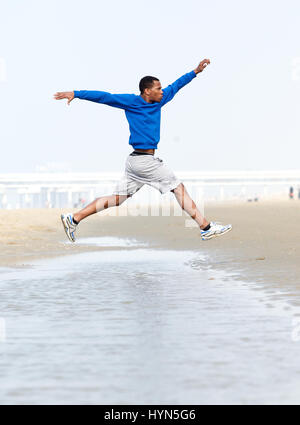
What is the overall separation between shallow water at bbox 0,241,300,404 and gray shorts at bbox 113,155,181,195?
1.12 m

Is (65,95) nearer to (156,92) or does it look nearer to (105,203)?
(156,92)

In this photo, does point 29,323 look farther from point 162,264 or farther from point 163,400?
point 162,264

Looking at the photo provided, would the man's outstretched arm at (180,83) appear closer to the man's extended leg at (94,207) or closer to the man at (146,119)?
the man at (146,119)

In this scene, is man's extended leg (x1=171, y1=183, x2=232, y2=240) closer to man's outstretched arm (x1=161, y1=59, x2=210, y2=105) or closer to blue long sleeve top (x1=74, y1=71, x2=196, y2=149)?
blue long sleeve top (x1=74, y1=71, x2=196, y2=149)

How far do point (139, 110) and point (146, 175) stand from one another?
73 cm

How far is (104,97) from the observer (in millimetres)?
8891

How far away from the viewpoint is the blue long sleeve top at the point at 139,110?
8.90m

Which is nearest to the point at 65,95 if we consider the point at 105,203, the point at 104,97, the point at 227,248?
the point at 104,97

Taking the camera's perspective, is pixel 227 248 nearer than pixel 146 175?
No

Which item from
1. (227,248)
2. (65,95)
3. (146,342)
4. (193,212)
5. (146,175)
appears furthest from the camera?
(227,248)

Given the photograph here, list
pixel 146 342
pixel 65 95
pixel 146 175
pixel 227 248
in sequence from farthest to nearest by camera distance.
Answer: pixel 227 248 < pixel 146 175 < pixel 65 95 < pixel 146 342

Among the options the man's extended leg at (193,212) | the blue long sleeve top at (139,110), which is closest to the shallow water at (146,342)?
the man's extended leg at (193,212)
